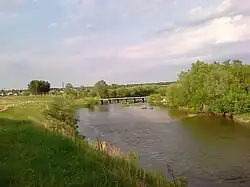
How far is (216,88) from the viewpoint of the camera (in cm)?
6881

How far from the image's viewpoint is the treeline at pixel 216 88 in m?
63.3

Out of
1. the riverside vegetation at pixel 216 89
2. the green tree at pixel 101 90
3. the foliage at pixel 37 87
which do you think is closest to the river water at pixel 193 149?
the riverside vegetation at pixel 216 89

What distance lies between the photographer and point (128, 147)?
114 feet

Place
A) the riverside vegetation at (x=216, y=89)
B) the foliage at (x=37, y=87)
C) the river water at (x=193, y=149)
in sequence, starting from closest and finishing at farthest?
the river water at (x=193, y=149) < the riverside vegetation at (x=216, y=89) < the foliage at (x=37, y=87)

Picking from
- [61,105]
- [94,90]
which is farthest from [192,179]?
[94,90]

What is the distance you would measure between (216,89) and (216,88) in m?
0.32

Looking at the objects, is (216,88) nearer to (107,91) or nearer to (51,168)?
(51,168)

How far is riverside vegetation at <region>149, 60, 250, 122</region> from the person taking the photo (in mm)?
62500

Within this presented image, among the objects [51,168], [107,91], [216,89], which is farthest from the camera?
[107,91]

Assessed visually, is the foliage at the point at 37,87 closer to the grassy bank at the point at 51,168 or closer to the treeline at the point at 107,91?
the treeline at the point at 107,91

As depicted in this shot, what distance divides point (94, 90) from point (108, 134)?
106 m

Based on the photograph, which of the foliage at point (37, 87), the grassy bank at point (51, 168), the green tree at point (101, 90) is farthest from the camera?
the green tree at point (101, 90)

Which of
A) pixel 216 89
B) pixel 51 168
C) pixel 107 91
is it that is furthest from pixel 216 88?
pixel 107 91

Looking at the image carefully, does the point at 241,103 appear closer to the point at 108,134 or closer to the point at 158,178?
the point at 108,134
